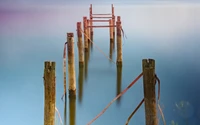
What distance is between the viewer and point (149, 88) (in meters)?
3.52

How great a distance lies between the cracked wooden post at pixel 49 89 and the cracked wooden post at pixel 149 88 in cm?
97

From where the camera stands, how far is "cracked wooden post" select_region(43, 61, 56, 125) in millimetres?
3926

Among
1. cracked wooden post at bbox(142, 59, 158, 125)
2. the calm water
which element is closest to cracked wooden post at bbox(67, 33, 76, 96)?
the calm water

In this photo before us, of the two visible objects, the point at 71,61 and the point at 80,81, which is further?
the point at 80,81

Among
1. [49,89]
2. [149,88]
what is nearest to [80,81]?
[49,89]

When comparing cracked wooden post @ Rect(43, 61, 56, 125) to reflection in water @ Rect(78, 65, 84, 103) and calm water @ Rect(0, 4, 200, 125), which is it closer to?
calm water @ Rect(0, 4, 200, 125)

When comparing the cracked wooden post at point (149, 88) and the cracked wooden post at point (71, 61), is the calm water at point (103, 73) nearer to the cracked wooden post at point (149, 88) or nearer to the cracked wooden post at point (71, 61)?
the cracked wooden post at point (71, 61)

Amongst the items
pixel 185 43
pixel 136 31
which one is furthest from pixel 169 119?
pixel 136 31

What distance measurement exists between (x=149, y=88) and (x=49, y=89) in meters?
1.06

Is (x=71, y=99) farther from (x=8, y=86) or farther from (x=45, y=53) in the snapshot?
(x=45, y=53)

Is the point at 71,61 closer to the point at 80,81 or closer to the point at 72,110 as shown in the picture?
the point at 72,110

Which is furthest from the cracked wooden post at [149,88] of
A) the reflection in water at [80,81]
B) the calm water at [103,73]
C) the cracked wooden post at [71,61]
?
the reflection in water at [80,81]

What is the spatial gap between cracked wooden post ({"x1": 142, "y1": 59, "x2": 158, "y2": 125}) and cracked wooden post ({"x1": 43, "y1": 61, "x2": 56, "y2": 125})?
3.17 feet

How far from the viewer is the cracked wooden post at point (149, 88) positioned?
3.50m
